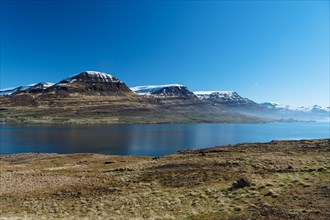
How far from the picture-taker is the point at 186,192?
2553 cm

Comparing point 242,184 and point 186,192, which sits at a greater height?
point 242,184

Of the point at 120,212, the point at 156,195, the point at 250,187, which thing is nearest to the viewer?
the point at 120,212

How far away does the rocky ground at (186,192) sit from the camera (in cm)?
2000

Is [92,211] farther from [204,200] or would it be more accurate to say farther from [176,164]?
[176,164]

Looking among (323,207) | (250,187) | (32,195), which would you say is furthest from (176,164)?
(323,207)

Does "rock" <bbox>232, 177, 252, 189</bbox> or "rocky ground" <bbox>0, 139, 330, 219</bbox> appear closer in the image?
"rocky ground" <bbox>0, 139, 330, 219</bbox>

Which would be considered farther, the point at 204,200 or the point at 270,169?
the point at 270,169

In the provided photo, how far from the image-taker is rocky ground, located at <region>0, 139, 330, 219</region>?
20000mm

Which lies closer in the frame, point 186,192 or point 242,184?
point 242,184

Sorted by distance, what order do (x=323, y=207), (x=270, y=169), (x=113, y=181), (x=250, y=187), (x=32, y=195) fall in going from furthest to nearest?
(x=113, y=181) → (x=270, y=169) → (x=32, y=195) → (x=250, y=187) → (x=323, y=207)

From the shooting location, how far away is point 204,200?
74.6 ft

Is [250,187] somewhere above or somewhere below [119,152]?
above

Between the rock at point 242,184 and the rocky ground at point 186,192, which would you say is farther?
the rock at point 242,184

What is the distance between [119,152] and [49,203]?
72.5 meters
